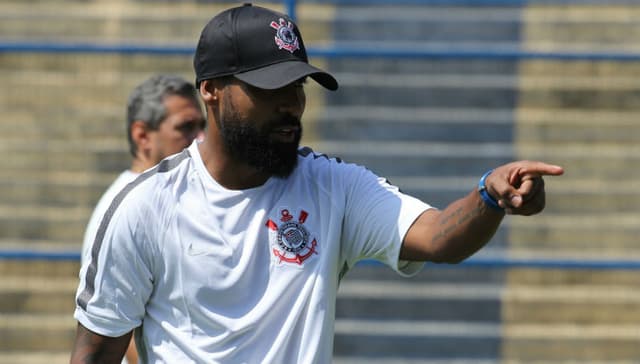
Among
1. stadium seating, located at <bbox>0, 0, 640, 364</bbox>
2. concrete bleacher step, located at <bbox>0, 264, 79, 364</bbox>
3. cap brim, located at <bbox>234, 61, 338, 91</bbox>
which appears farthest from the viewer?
concrete bleacher step, located at <bbox>0, 264, 79, 364</bbox>

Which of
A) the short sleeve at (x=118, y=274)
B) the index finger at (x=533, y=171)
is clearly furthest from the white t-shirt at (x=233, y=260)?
the index finger at (x=533, y=171)

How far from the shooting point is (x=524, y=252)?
5.88 metres

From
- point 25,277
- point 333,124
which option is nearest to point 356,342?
point 333,124

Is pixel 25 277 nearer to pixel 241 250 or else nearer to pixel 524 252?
pixel 524 252

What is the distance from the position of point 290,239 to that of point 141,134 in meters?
1.77

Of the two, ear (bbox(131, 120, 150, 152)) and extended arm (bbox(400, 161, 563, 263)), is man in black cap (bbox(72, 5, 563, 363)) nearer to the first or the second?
extended arm (bbox(400, 161, 563, 263))

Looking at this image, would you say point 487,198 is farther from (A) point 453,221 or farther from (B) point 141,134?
(B) point 141,134

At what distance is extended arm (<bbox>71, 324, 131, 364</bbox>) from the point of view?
2.88 meters

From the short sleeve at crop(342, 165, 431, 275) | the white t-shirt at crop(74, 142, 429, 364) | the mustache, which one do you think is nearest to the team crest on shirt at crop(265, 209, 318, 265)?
the white t-shirt at crop(74, 142, 429, 364)

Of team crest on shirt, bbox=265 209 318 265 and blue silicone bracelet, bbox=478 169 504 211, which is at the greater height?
blue silicone bracelet, bbox=478 169 504 211

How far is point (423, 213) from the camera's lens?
9.26 ft

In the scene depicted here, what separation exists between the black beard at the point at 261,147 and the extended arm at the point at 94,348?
53 cm

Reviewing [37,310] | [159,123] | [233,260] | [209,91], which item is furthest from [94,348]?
[37,310]

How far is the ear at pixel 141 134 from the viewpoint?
447 centimetres
